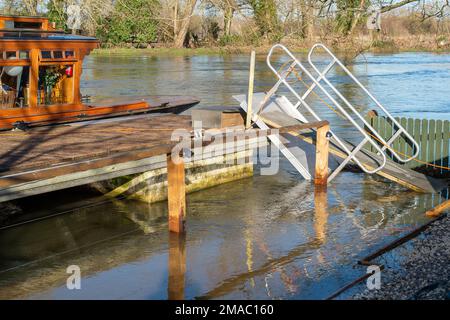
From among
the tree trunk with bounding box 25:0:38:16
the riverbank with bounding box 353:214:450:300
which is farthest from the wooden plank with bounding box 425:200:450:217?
the tree trunk with bounding box 25:0:38:16

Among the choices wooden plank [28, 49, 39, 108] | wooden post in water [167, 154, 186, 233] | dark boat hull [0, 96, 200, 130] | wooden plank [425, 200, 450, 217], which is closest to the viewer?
wooden post in water [167, 154, 186, 233]

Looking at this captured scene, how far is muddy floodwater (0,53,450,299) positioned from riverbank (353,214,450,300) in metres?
0.53

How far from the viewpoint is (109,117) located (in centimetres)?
1582

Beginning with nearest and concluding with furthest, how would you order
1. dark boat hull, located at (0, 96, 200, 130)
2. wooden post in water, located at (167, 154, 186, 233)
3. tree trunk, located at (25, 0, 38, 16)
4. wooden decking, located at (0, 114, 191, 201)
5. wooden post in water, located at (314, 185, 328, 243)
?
wooden decking, located at (0, 114, 191, 201)
wooden post in water, located at (167, 154, 186, 233)
wooden post in water, located at (314, 185, 328, 243)
dark boat hull, located at (0, 96, 200, 130)
tree trunk, located at (25, 0, 38, 16)

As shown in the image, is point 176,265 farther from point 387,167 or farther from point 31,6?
point 31,6

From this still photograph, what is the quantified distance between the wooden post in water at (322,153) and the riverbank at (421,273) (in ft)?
10.7

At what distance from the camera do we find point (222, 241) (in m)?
10.9

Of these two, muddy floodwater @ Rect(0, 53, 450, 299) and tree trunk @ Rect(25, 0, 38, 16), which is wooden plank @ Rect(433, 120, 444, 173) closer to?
muddy floodwater @ Rect(0, 53, 450, 299)

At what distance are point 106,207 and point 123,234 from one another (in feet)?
5.44

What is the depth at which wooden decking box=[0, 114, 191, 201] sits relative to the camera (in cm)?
927

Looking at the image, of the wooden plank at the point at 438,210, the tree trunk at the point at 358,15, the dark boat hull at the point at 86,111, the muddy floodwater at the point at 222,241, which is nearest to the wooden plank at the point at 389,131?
the muddy floodwater at the point at 222,241

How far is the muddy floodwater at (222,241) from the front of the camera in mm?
8961

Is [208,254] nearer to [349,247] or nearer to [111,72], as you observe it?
[349,247]
